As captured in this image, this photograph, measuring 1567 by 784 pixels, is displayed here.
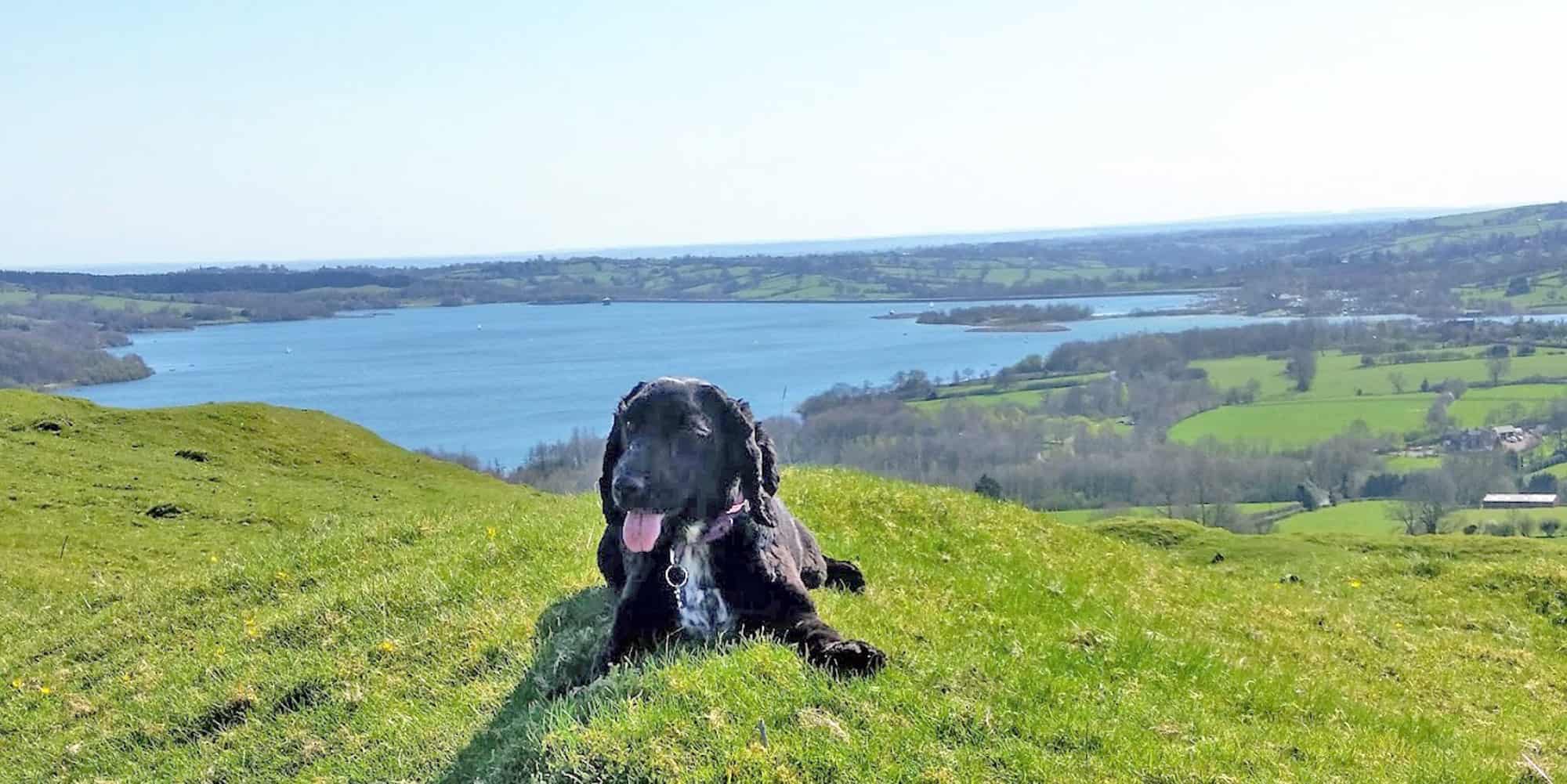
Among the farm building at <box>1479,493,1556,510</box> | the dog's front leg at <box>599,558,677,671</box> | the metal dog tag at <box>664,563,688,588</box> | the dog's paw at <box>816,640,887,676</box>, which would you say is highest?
the metal dog tag at <box>664,563,688,588</box>

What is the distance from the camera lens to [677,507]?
6.89 metres

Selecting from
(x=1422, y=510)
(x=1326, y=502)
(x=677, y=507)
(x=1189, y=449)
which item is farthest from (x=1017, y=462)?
(x=677, y=507)

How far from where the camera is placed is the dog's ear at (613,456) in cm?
712

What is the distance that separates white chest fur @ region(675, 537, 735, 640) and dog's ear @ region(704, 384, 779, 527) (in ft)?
1.43

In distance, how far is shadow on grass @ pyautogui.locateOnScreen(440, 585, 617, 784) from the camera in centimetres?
669

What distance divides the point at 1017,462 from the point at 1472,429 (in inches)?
1559

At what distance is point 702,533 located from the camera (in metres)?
7.12

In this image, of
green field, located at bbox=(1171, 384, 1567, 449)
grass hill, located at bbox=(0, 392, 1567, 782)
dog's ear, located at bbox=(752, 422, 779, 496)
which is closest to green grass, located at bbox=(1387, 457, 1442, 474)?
green field, located at bbox=(1171, 384, 1567, 449)

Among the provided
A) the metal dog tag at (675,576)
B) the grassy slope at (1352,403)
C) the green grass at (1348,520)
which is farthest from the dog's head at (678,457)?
the grassy slope at (1352,403)

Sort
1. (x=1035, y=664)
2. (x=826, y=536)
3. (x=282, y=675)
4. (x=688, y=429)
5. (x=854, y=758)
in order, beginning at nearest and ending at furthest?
(x=854, y=758) < (x=688, y=429) < (x=1035, y=664) < (x=282, y=675) < (x=826, y=536)

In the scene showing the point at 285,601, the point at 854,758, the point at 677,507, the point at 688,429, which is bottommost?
the point at 285,601

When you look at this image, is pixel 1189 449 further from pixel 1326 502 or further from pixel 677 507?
pixel 677 507

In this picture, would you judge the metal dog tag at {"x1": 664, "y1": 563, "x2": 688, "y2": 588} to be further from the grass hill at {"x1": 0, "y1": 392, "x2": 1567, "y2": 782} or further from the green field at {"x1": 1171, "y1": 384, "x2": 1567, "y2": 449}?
the green field at {"x1": 1171, "y1": 384, "x2": 1567, "y2": 449}

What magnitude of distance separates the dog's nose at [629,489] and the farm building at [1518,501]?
256 feet
